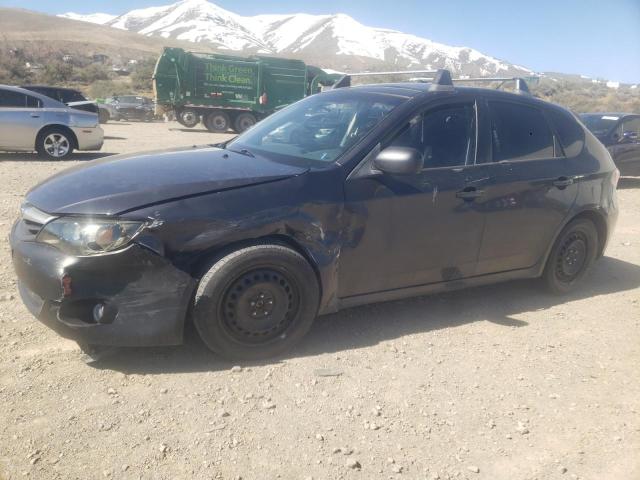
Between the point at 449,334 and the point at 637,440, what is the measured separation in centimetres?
136

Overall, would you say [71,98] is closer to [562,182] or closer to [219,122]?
[219,122]

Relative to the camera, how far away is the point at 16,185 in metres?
8.21

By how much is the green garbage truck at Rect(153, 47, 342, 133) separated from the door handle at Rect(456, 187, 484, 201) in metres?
20.6

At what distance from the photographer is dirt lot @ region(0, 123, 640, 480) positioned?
8.13 ft

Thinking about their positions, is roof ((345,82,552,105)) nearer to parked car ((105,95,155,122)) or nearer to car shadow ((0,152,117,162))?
car shadow ((0,152,117,162))

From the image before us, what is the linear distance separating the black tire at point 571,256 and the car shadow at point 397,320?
14cm

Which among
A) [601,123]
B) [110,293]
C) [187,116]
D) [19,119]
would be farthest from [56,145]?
[187,116]

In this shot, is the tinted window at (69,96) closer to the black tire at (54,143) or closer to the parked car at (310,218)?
the black tire at (54,143)

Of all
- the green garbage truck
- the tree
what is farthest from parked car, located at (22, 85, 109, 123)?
the tree

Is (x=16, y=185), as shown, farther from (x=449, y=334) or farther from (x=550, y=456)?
(x=550, y=456)

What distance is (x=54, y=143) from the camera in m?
11.2

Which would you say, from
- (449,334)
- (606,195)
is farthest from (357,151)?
(606,195)

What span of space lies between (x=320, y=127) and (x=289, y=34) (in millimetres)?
183936

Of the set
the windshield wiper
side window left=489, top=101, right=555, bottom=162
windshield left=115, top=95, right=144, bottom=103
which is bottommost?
windshield left=115, top=95, right=144, bottom=103
